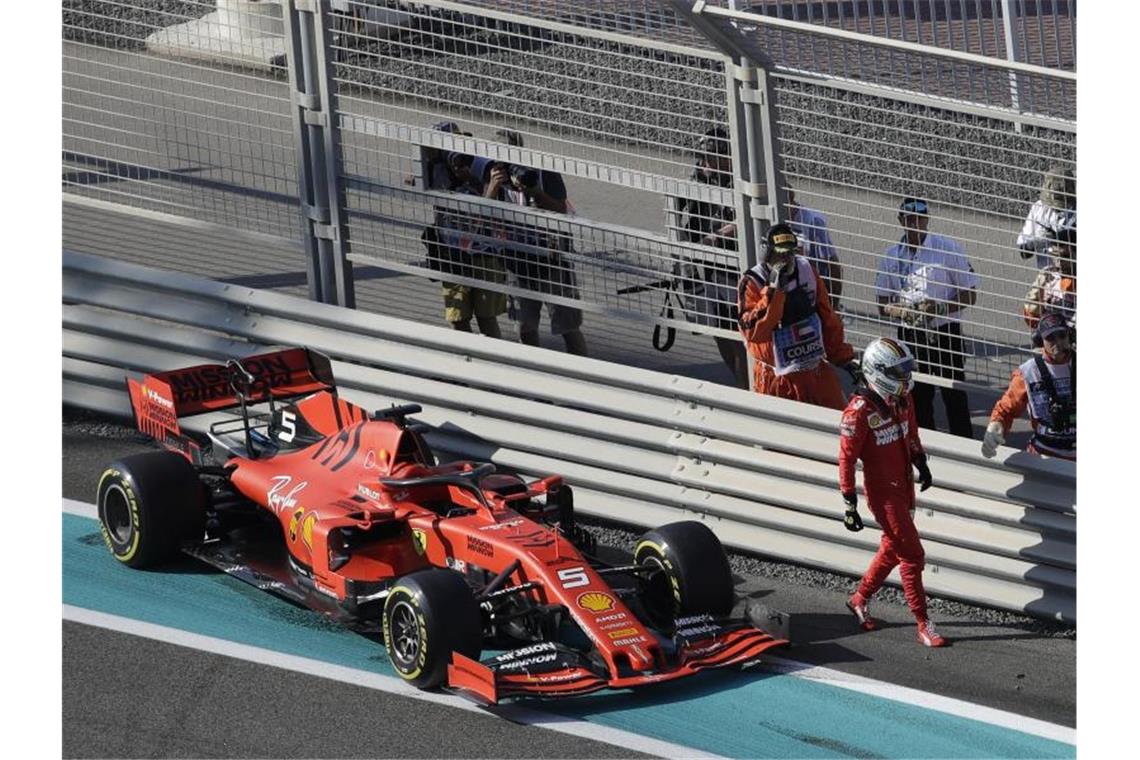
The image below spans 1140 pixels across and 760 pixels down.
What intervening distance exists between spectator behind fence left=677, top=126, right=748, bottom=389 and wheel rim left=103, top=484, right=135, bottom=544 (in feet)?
11.2

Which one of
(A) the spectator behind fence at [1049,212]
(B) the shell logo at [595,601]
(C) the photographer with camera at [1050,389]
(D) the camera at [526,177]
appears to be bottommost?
(B) the shell logo at [595,601]

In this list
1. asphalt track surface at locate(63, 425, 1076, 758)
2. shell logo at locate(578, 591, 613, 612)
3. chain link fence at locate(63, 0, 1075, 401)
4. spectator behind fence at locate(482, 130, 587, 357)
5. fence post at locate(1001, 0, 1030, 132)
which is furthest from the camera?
fence post at locate(1001, 0, 1030, 132)

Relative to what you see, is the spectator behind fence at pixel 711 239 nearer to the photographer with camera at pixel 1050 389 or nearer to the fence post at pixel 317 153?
the photographer with camera at pixel 1050 389

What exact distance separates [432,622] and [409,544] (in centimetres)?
113

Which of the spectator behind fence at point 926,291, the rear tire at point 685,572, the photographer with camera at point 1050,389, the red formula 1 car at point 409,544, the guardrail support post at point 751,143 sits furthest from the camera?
the spectator behind fence at point 926,291

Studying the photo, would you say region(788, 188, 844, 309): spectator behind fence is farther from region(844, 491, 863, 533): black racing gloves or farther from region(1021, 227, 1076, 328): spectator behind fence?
region(844, 491, 863, 533): black racing gloves

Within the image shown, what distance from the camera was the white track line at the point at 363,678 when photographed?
8.61 metres

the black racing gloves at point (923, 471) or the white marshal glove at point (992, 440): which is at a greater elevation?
the white marshal glove at point (992, 440)

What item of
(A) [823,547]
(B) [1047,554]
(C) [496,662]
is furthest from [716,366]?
(C) [496,662]

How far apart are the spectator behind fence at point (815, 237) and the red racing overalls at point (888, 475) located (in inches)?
49.1

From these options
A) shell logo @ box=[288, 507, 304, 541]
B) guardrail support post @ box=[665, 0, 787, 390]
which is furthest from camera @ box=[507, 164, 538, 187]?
shell logo @ box=[288, 507, 304, 541]

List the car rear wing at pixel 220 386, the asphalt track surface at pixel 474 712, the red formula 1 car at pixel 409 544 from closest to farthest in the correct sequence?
the asphalt track surface at pixel 474 712, the red formula 1 car at pixel 409 544, the car rear wing at pixel 220 386

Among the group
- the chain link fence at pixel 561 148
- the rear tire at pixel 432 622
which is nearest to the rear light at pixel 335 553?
the rear tire at pixel 432 622

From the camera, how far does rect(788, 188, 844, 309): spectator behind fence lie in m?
10.8
